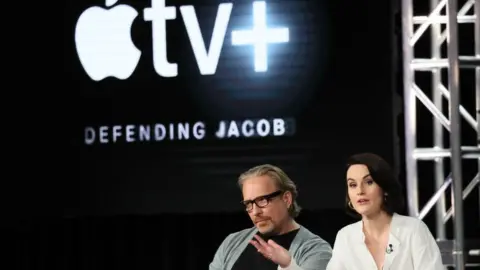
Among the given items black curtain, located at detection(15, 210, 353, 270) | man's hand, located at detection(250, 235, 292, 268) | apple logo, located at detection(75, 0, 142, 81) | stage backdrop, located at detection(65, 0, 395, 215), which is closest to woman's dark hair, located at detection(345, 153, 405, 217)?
man's hand, located at detection(250, 235, 292, 268)

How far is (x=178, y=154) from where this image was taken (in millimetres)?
4703

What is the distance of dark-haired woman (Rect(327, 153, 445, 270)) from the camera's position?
97.6 inches

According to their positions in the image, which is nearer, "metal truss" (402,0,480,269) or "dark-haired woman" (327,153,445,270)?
"dark-haired woman" (327,153,445,270)

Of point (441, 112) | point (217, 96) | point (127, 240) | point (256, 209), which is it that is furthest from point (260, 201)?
point (127, 240)

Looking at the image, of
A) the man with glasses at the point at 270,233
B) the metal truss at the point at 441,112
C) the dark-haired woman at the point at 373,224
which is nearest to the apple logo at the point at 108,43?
the metal truss at the point at 441,112

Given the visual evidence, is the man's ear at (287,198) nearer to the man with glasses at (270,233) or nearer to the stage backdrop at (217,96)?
the man with glasses at (270,233)

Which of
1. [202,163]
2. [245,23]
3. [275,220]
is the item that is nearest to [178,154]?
[202,163]

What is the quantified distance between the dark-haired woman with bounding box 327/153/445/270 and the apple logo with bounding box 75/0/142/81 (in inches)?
95.9

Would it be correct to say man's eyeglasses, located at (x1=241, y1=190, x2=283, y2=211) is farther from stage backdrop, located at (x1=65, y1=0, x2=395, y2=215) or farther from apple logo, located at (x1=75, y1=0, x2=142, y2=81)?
apple logo, located at (x1=75, y1=0, x2=142, y2=81)

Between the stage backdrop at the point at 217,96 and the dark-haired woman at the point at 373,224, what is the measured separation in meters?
1.93

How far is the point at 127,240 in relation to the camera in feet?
16.2

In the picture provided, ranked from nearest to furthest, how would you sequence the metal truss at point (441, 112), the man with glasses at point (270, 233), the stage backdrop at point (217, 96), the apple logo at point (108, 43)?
the man with glasses at point (270, 233)
the metal truss at point (441, 112)
the stage backdrop at point (217, 96)
the apple logo at point (108, 43)

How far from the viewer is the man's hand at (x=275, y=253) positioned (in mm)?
2666

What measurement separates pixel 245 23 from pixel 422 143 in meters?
1.11
